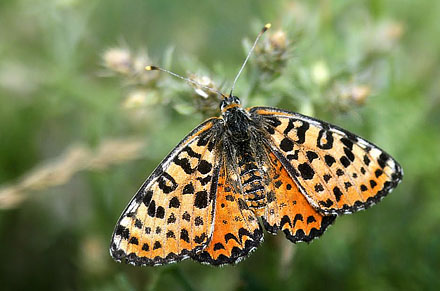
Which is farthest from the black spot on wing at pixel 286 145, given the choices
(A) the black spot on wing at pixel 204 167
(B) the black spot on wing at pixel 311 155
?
(A) the black spot on wing at pixel 204 167

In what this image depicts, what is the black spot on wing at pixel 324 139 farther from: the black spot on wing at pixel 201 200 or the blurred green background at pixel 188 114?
the black spot on wing at pixel 201 200

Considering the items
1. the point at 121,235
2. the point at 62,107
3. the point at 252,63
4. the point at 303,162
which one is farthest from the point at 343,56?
the point at 62,107

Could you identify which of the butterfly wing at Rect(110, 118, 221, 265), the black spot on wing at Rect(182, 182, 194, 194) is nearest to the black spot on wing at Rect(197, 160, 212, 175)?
the butterfly wing at Rect(110, 118, 221, 265)

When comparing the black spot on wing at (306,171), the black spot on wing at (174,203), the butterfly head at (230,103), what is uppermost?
the butterfly head at (230,103)

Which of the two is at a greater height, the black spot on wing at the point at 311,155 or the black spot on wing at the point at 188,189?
the black spot on wing at the point at 311,155

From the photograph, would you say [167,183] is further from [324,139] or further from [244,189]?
[324,139]

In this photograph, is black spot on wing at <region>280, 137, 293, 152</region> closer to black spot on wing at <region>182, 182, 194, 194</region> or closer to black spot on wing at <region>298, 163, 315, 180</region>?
black spot on wing at <region>298, 163, 315, 180</region>
